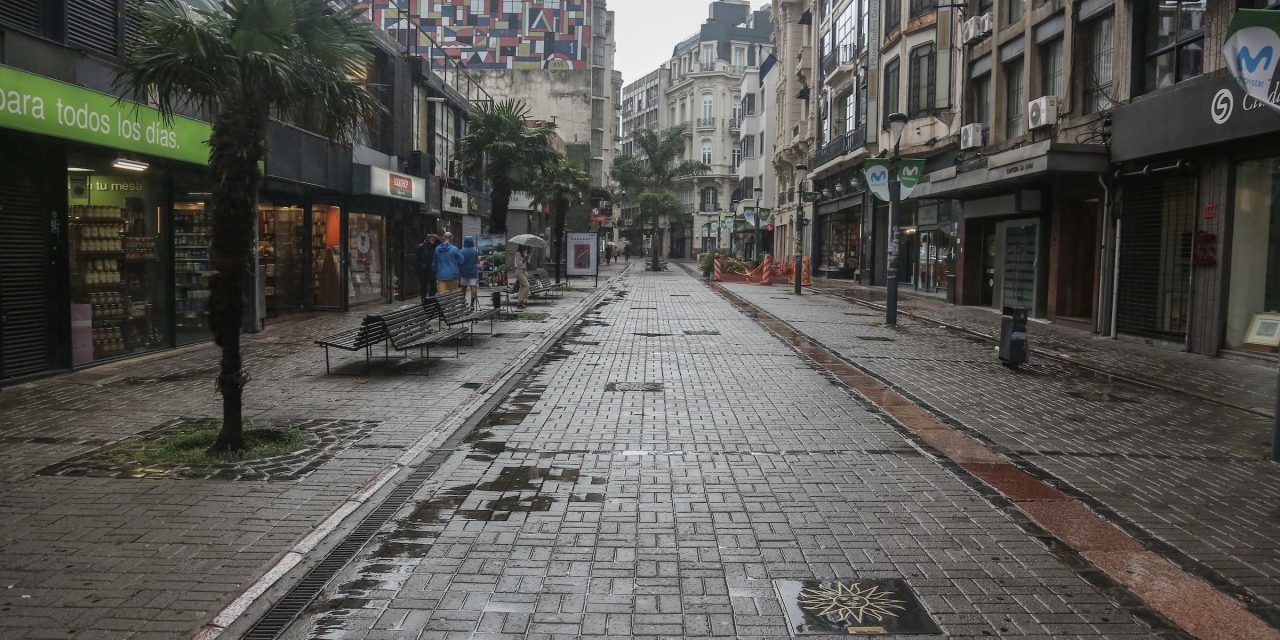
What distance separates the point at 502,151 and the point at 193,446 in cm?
2233

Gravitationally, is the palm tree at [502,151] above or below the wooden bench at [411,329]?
above

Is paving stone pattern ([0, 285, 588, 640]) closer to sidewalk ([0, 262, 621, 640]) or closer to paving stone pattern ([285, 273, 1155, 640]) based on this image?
sidewalk ([0, 262, 621, 640])

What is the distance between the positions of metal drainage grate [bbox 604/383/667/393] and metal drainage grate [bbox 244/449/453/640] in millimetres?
4149

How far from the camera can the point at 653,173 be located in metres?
69.8

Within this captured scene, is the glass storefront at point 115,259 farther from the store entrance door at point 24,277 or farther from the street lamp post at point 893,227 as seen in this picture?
the street lamp post at point 893,227

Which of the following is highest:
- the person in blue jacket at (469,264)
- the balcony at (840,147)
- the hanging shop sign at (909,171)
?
the balcony at (840,147)

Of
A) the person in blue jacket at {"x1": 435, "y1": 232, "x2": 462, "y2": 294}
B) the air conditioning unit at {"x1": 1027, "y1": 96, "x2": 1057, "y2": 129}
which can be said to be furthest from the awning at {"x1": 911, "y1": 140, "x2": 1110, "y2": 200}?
the person in blue jacket at {"x1": 435, "y1": 232, "x2": 462, "y2": 294}

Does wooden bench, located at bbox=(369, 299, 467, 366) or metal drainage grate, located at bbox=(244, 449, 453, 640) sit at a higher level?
wooden bench, located at bbox=(369, 299, 467, 366)

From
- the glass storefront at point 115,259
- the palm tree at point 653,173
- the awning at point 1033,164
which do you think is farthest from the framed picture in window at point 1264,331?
the palm tree at point 653,173

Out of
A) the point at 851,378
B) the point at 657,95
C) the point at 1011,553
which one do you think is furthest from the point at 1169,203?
the point at 657,95

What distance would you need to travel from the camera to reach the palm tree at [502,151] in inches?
1150

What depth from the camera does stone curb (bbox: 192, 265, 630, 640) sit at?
425 centimetres

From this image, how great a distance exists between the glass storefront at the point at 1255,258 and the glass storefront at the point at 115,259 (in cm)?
1674

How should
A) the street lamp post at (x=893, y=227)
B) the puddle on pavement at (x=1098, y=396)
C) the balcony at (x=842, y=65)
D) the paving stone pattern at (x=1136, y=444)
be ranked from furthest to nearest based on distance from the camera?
the balcony at (x=842, y=65) < the street lamp post at (x=893, y=227) < the puddle on pavement at (x=1098, y=396) < the paving stone pattern at (x=1136, y=444)
